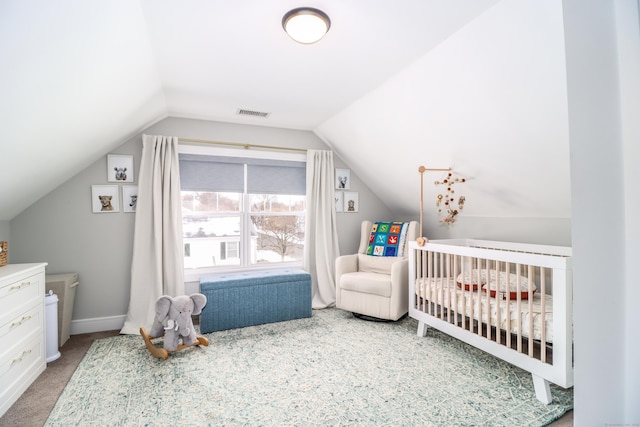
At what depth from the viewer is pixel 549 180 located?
2338mm

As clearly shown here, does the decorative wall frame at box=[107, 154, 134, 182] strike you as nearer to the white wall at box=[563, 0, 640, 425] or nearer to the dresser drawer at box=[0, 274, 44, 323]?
the dresser drawer at box=[0, 274, 44, 323]

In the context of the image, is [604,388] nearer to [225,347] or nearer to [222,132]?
[225,347]

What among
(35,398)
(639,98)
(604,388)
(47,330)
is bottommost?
(35,398)

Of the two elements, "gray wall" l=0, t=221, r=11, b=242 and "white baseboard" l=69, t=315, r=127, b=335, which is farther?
"white baseboard" l=69, t=315, r=127, b=335

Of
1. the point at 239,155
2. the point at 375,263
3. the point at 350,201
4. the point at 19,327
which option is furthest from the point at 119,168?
the point at 375,263

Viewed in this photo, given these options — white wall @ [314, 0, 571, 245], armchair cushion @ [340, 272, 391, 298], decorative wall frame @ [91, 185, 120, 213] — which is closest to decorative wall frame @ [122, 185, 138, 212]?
decorative wall frame @ [91, 185, 120, 213]

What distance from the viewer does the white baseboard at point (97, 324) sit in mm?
3018

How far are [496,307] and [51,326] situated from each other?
3275 mm

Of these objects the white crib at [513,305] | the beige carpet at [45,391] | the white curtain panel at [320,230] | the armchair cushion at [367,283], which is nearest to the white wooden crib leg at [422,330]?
the white crib at [513,305]

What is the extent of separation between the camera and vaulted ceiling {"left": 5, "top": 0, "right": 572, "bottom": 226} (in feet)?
4.50

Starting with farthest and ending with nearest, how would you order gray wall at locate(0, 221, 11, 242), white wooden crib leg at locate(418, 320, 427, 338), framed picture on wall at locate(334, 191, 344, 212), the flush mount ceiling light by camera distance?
framed picture on wall at locate(334, 191, 344, 212)
white wooden crib leg at locate(418, 320, 427, 338)
gray wall at locate(0, 221, 11, 242)
the flush mount ceiling light

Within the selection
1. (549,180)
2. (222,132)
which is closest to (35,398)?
(222,132)

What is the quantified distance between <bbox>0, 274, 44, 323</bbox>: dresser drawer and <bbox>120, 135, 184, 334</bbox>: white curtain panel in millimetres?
861

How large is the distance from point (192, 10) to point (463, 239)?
9.63 ft
